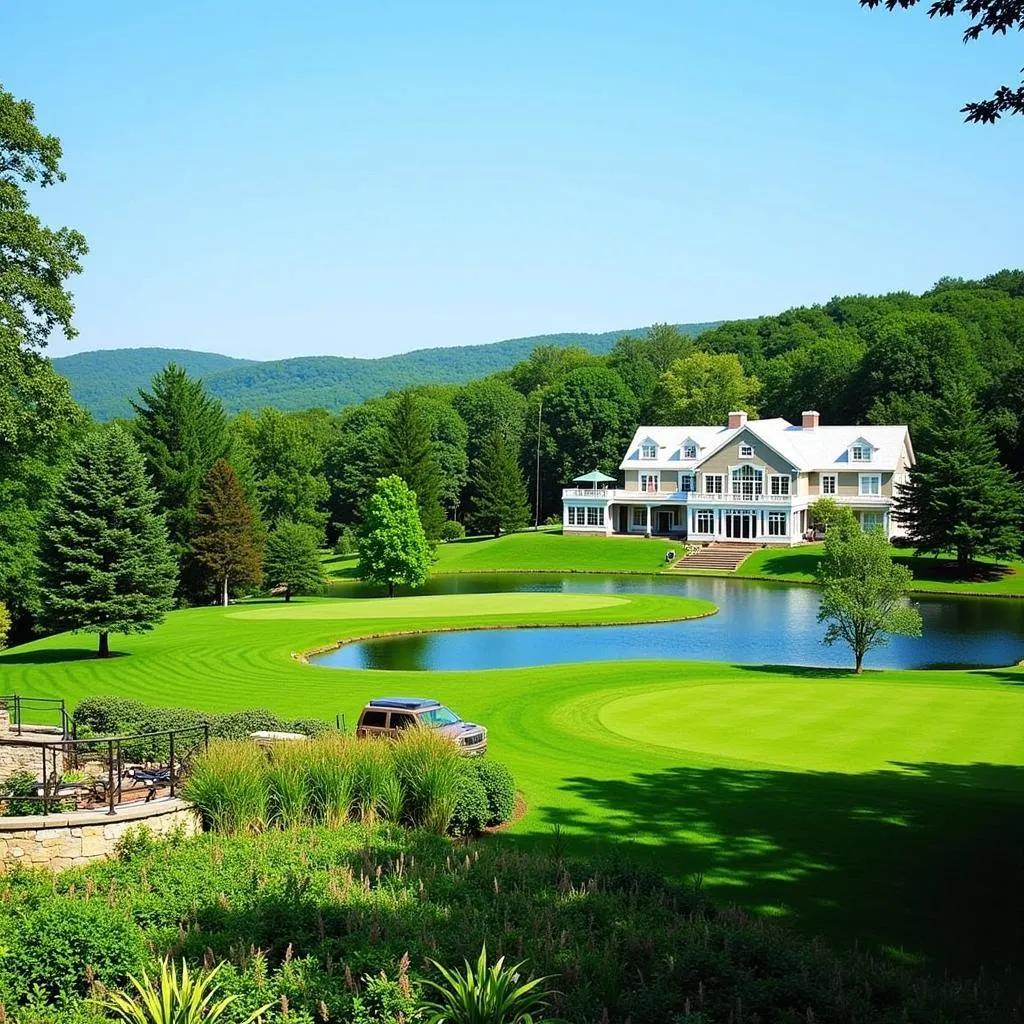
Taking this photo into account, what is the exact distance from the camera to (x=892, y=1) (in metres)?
12.2

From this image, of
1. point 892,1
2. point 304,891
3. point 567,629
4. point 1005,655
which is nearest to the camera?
point 304,891

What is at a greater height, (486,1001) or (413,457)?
(413,457)

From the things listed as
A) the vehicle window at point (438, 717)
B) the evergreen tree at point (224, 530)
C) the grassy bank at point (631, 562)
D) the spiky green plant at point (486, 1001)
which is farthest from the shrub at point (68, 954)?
the grassy bank at point (631, 562)

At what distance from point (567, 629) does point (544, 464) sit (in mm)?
53772

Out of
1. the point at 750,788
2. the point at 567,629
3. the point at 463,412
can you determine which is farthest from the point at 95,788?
the point at 463,412

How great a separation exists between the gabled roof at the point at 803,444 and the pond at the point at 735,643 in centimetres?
2160

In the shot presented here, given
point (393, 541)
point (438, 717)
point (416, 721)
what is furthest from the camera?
point (393, 541)

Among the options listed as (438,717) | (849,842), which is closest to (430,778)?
(438,717)

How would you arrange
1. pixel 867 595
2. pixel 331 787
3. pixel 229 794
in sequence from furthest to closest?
pixel 867 595 < pixel 331 787 < pixel 229 794

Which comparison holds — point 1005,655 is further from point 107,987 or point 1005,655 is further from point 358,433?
point 358,433

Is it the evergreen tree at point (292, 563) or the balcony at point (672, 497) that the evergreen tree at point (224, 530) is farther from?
the balcony at point (672, 497)

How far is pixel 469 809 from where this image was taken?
15.2 metres

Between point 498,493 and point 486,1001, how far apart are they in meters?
77.7

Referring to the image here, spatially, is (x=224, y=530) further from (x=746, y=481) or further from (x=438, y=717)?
(x=746, y=481)
